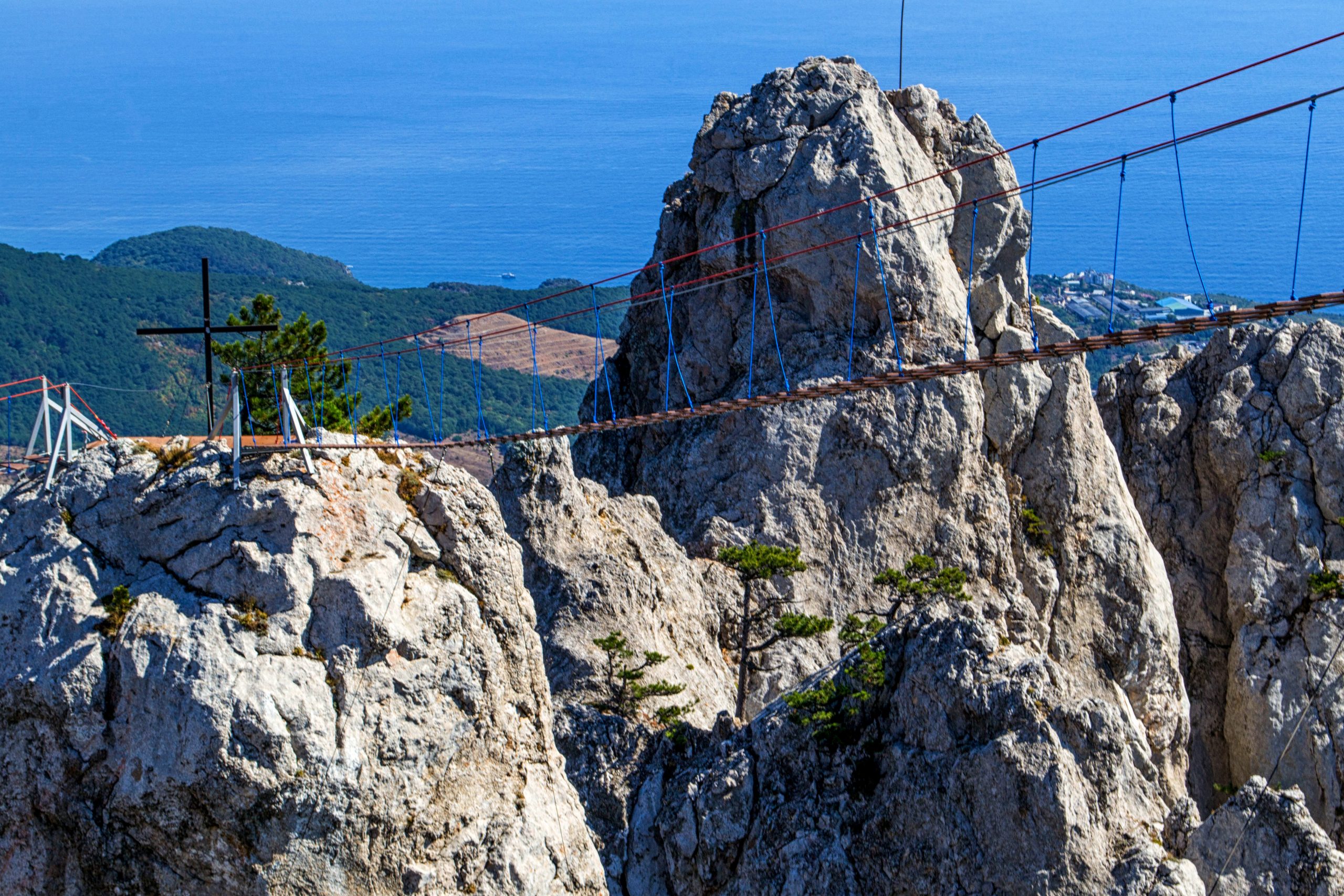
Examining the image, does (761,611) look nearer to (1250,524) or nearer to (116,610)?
(1250,524)

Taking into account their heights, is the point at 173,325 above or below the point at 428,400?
above

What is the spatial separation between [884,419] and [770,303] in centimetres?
419

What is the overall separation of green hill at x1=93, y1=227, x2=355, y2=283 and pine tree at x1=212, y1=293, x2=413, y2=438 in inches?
3119

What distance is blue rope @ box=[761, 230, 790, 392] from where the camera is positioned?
39.6m

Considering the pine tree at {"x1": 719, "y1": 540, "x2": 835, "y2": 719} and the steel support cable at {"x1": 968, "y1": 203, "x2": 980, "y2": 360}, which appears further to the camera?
the steel support cable at {"x1": 968, "y1": 203, "x2": 980, "y2": 360}

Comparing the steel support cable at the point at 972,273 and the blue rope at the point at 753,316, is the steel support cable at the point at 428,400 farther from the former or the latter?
the steel support cable at the point at 972,273

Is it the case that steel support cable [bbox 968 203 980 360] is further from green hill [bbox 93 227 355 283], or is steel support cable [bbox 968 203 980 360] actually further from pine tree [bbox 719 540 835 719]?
green hill [bbox 93 227 355 283]

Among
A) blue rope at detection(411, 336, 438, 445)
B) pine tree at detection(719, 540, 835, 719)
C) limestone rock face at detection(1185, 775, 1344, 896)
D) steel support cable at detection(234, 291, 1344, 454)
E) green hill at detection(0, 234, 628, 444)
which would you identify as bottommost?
limestone rock face at detection(1185, 775, 1344, 896)

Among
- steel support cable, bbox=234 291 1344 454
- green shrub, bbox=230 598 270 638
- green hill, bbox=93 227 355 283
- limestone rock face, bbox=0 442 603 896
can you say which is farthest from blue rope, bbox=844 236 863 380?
green hill, bbox=93 227 355 283

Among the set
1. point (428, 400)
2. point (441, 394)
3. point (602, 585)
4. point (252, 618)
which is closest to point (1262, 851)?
point (602, 585)

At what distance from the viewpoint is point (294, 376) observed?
148 feet

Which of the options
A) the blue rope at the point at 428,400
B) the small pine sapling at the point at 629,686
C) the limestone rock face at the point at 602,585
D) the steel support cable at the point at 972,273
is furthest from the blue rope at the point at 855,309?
the blue rope at the point at 428,400

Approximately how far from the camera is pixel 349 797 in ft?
67.3

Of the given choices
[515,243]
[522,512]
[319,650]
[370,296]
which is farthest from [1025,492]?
[515,243]
